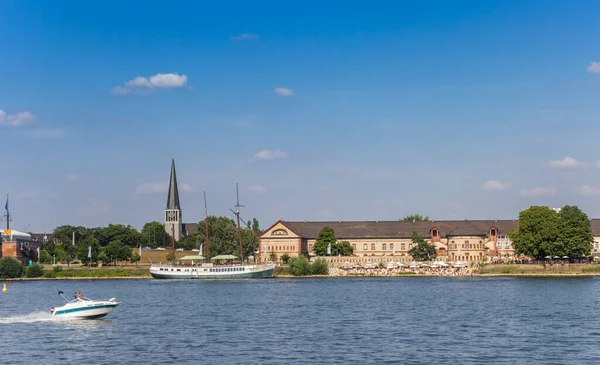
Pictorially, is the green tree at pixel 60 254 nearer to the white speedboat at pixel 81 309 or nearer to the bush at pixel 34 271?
the bush at pixel 34 271

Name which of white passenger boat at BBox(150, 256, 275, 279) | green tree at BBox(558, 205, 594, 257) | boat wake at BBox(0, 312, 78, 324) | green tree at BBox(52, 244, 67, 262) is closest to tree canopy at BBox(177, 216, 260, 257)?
white passenger boat at BBox(150, 256, 275, 279)

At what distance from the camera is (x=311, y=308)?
2955 inches

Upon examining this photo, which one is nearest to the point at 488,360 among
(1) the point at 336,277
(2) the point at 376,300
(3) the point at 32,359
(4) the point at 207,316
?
(3) the point at 32,359

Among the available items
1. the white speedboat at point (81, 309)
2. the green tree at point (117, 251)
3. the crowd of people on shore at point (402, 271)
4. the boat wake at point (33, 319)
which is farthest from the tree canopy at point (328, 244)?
the white speedboat at point (81, 309)

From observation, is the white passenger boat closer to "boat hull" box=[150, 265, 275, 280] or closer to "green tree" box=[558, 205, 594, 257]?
"boat hull" box=[150, 265, 275, 280]

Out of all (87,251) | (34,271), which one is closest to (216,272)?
(34,271)

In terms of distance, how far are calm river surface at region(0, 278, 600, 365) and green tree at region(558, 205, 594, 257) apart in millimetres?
39194

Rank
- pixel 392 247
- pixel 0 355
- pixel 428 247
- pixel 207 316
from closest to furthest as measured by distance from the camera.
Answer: pixel 0 355 < pixel 207 316 < pixel 428 247 < pixel 392 247

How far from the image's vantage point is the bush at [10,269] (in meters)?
141

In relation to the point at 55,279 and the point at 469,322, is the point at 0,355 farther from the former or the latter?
the point at 55,279

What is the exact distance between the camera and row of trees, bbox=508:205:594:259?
133250mm

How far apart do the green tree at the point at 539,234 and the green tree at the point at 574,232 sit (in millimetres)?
841

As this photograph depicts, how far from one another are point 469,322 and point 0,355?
101ft

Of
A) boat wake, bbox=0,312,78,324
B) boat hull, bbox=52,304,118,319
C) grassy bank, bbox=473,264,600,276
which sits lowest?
boat wake, bbox=0,312,78,324
